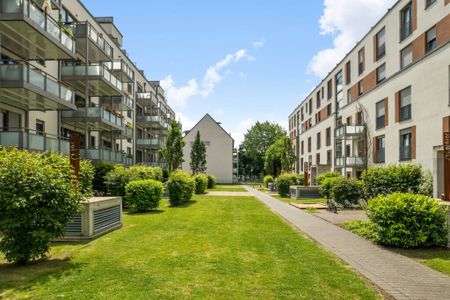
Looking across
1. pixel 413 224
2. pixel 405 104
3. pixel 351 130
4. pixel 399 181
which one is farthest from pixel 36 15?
pixel 351 130

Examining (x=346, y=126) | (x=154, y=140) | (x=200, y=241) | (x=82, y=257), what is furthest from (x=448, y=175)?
(x=154, y=140)

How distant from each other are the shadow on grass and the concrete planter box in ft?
6.48

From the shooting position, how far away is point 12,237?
7.05m

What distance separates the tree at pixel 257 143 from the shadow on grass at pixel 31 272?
89511mm

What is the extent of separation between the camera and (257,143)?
97.8 m

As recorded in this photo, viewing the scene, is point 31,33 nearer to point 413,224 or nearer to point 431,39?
point 413,224

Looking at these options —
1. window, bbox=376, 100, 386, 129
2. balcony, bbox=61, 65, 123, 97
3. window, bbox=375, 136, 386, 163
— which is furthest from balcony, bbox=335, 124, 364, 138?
balcony, bbox=61, 65, 123, 97

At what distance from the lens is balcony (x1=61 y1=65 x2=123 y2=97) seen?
24.2m

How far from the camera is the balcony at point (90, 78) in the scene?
955 inches

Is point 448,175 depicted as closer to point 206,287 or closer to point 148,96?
point 206,287

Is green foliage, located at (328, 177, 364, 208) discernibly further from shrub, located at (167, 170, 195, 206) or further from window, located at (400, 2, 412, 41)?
window, located at (400, 2, 412, 41)

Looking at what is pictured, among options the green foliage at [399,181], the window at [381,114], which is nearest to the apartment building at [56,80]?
the green foliage at [399,181]

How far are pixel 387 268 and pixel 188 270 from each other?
3.88 metres

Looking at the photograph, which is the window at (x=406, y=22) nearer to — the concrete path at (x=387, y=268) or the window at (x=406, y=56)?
the window at (x=406, y=56)
